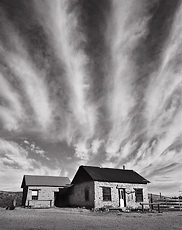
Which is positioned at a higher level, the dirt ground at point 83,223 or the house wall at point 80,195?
the house wall at point 80,195

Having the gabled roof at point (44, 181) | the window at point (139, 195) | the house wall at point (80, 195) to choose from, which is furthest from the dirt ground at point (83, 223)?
the gabled roof at point (44, 181)

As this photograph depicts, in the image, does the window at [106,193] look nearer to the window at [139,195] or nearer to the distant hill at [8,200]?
the window at [139,195]

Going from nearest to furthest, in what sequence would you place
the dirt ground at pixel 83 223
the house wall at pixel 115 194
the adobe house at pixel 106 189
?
the dirt ground at pixel 83 223 < the house wall at pixel 115 194 < the adobe house at pixel 106 189

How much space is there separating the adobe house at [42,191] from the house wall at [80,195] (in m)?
4.13

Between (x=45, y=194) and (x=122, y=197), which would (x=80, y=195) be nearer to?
(x=122, y=197)

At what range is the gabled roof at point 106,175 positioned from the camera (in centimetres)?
2630

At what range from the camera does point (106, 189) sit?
25.6 meters

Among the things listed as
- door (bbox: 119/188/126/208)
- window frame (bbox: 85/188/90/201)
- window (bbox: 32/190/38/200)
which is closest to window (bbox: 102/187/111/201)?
door (bbox: 119/188/126/208)

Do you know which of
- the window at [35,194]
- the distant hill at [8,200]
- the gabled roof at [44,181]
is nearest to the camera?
the distant hill at [8,200]

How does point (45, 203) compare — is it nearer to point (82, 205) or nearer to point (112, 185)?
point (82, 205)

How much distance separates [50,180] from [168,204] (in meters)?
22.6

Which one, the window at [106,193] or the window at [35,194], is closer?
the window at [106,193]

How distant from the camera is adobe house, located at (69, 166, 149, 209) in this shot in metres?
24.9

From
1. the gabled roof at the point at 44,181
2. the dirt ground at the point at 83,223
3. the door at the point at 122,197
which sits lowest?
the dirt ground at the point at 83,223
